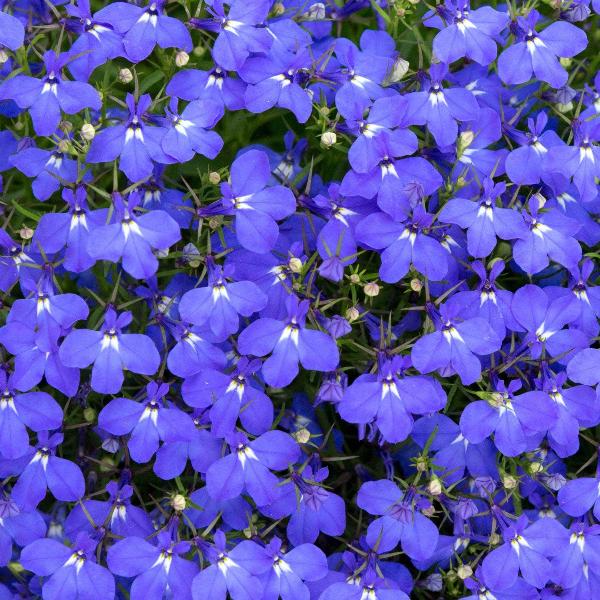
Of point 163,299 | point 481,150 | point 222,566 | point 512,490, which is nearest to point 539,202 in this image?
point 481,150

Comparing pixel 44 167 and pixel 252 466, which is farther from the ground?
pixel 44 167

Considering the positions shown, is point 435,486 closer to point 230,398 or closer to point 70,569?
point 230,398

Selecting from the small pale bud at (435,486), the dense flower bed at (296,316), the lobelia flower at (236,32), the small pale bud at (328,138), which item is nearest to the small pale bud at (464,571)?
the dense flower bed at (296,316)

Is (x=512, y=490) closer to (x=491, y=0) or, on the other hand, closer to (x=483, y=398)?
(x=483, y=398)

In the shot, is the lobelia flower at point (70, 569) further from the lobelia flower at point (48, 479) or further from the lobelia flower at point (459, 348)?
the lobelia flower at point (459, 348)

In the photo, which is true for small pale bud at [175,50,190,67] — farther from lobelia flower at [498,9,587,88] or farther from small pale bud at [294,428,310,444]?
small pale bud at [294,428,310,444]

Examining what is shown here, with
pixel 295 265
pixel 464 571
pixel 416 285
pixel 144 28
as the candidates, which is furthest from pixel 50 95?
pixel 464 571

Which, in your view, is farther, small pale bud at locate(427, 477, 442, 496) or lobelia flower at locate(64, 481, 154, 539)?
lobelia flower at locate(64, 481, 154, 539)

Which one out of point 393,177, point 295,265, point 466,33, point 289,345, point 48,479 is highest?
point 466,33

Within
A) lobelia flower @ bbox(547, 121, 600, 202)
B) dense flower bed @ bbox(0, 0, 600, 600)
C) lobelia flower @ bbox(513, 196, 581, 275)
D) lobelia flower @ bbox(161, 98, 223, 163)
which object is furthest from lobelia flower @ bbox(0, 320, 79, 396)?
lobelia flower @ bbox(547, 121, 600, 202)
